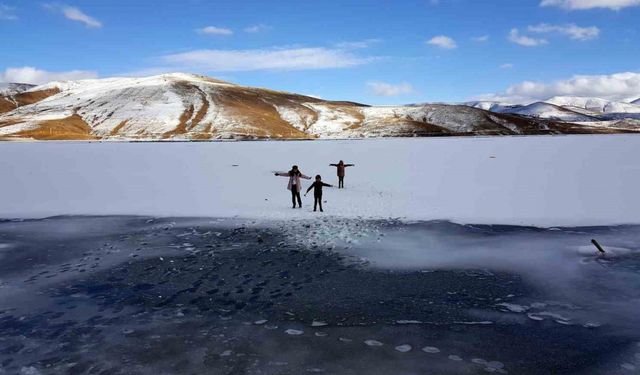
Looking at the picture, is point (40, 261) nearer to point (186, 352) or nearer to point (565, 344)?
point (186, 352)

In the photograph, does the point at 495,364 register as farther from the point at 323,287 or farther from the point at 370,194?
the point at 370,194

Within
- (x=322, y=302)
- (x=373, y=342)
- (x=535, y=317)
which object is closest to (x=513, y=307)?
(x=535, y=317)

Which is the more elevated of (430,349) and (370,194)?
(370,194)

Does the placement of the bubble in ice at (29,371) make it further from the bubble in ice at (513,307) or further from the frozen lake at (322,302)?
the bubble in ice at (513,307)

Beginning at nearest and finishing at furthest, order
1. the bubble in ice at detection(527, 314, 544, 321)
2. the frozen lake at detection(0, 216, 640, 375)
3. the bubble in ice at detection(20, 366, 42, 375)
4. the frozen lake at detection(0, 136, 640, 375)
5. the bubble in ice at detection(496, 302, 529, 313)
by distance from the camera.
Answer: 1. the bubble in ice at detection(20, 366, 42, 375)
2. the frozen lake at detection(0, 216, 640, 375)
3. the frozen lake at detection(0, 136, 640, 375)
4. the bubble in ice at detection(527, 314, 544, 321)
5. the bubble in ice at detection(496, 302, 529, 313)

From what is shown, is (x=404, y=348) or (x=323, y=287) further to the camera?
(x=323, y=287)

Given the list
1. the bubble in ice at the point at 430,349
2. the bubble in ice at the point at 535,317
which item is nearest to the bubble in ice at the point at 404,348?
the bubble in ice at the point at 430,349

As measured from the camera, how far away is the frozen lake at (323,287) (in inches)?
339

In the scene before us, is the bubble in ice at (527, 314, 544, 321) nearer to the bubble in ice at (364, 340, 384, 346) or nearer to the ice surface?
the bubble in ice at (364, 340, 384, 346)

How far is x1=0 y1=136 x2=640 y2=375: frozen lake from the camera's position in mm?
8609

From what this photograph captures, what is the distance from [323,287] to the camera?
40.6ft

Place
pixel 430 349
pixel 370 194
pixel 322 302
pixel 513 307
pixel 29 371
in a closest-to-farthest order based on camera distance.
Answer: pixel 29 371, pixel 430 349, pixel 513 307, pixel 322 302, pixel 370 194

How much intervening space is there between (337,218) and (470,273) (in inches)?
347

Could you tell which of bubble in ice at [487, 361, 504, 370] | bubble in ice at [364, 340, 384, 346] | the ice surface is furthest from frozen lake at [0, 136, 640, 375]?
the ice surface
